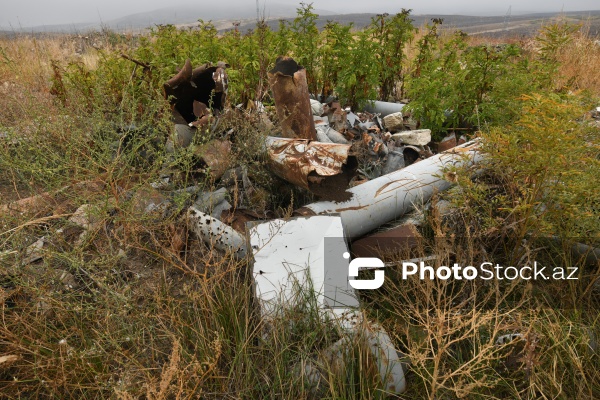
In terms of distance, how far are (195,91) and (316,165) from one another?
156cm

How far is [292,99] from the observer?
3.20m

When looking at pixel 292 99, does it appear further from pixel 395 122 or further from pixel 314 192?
pixel 395 122

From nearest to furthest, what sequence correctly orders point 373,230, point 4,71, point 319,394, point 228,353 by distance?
1. point 319,394
2. point 228,353
3. point 373,230
4. point 4,71

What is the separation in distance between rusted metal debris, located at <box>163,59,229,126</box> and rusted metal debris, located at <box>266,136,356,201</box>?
813 mm

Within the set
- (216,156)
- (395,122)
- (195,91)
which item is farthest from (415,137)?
(195,91)

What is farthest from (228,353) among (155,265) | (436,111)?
(436,111)

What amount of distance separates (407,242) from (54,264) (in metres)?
2.23

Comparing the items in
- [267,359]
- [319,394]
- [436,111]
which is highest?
[436,111]

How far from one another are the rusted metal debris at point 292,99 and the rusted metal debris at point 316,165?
1.28 feet

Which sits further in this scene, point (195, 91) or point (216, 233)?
point (195, 91)

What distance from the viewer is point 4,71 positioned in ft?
20.4

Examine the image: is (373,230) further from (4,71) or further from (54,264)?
(4,71)

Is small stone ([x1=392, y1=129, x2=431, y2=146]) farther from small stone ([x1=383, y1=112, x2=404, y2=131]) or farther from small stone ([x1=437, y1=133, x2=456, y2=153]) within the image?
small stone ([x1=383, y1=112, x2=404, y2=131])

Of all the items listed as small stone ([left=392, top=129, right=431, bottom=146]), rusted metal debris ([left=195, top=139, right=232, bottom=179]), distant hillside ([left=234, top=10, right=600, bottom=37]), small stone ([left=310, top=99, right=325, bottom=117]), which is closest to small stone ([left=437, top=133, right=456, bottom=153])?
small stone ([left=392, top=129, right=431, bottom=146])
